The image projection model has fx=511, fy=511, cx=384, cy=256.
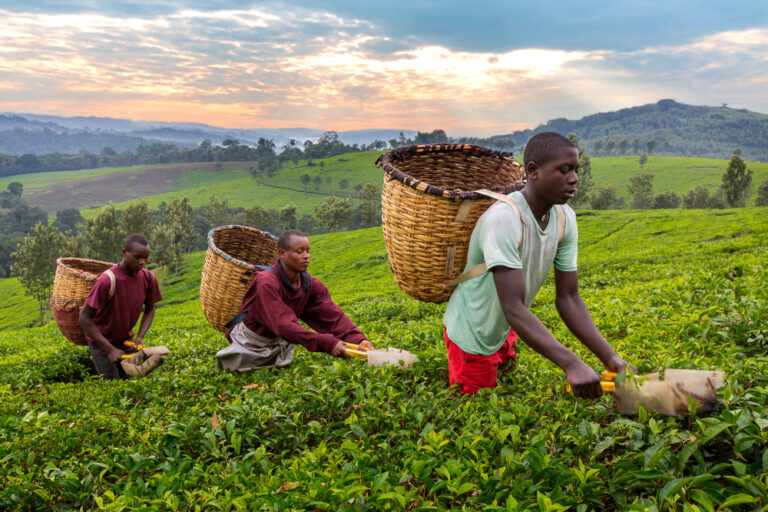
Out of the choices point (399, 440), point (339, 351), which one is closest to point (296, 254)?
point (339, 351)

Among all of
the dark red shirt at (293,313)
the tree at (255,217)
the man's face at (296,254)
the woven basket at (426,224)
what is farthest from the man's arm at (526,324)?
the tree at (255,217)

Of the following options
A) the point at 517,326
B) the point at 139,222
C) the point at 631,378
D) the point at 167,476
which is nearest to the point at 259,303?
the point at 167,476

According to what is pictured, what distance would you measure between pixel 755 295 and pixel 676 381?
4.95m

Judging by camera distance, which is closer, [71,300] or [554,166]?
[554,166]

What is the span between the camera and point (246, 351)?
614 cm

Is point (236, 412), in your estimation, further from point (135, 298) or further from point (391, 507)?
point (135, 298)

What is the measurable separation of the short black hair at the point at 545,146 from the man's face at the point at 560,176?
0.03 metres

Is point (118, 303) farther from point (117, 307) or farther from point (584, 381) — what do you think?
point (584, 381)

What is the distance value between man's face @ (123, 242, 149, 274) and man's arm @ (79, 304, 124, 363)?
32.0 inches

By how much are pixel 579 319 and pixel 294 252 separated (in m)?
3.03

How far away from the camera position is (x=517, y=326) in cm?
347

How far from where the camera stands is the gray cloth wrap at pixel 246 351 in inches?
242

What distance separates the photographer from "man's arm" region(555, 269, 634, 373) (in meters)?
3.71

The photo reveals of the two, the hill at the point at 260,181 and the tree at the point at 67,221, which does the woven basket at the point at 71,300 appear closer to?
the hill at the point at 260,181
